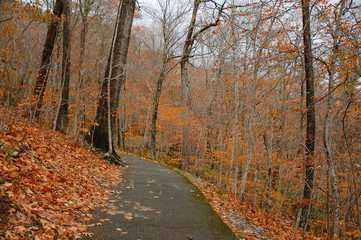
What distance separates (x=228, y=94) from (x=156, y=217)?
45.7 feet

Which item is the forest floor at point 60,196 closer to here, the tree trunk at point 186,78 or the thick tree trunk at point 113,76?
the thick tree trunk at point 113,76

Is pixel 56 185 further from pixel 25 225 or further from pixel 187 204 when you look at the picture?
pixel 187 204

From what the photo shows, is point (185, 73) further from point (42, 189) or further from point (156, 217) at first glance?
point (42, 189)

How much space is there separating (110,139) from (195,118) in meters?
10.5

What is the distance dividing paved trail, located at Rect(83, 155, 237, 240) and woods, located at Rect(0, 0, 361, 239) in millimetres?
1615

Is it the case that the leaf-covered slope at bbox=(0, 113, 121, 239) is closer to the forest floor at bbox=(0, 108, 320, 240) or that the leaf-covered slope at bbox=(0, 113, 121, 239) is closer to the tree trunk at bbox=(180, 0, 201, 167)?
the forest floor at bbox=(0, 108, 320, 240)

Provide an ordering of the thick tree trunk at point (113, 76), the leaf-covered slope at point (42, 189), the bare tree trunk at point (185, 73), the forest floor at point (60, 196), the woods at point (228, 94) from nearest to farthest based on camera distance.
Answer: the leaf-covered slope at point (42, 189)
the forest floor at point (60, 196)
the woods at point (228, 94)
the thick tree trunk at point (113, 76)
the bare tree trunk at point (185, 73)

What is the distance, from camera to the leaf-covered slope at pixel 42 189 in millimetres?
2446

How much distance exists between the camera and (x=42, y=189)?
11.2 ft

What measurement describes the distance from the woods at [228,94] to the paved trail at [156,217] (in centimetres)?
162

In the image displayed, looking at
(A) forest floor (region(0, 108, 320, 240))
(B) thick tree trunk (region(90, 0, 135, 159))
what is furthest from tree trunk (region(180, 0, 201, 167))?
(A) forest floor (region(0, 108, 320, 240))

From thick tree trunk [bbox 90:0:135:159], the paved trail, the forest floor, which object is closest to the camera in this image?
the forest floor

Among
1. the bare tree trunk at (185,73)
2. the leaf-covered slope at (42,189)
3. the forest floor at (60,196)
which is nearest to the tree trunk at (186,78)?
the bare tree trunk at (185,73)

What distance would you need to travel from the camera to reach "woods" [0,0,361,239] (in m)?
5.39
